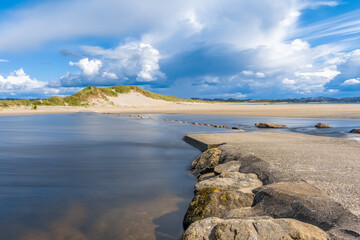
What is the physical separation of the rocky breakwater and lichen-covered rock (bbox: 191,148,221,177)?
159 cm

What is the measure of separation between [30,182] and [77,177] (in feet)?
3.93

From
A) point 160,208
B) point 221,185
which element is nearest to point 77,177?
point 160,208

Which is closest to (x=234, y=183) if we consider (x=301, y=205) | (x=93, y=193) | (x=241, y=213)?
(x=241, y=213)

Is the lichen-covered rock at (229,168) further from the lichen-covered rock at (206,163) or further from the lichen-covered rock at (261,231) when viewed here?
the lichen-covered rock at (261,231)

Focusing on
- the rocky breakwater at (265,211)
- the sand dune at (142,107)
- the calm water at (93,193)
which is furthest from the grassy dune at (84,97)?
the rocky breakwater at (265,211)

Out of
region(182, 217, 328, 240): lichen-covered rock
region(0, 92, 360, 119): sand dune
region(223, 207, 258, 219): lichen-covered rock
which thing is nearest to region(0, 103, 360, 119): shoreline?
region(0, 92, 360, 119): sand dune

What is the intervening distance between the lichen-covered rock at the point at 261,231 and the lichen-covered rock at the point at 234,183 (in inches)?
65.2

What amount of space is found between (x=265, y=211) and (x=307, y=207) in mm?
622

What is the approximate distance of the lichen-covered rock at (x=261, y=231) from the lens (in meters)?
3.20

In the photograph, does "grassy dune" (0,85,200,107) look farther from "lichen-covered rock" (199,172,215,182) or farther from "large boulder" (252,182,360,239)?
"large boulder" (252,182,360,239)

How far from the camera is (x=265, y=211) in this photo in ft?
13.8

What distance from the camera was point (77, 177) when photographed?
25.4 feet

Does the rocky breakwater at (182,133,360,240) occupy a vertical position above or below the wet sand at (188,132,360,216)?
below

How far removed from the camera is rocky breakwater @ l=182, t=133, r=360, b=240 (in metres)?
3.29
